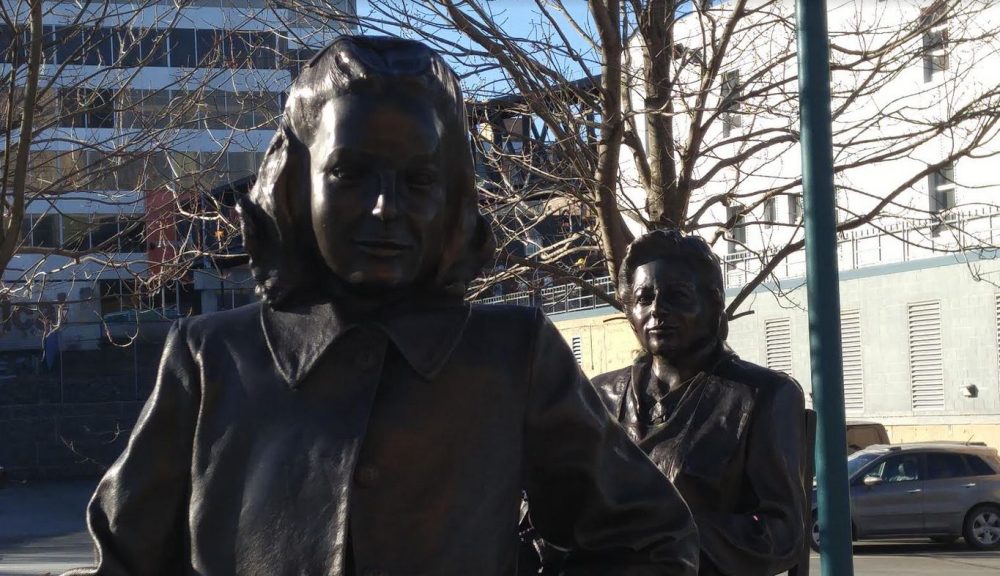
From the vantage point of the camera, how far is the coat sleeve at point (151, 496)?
1.79 m

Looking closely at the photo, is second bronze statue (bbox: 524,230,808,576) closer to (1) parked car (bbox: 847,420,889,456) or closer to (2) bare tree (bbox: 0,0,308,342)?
(2) bare tree (bbox: 0,0,308,342)

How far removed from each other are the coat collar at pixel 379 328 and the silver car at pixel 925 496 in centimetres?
1779

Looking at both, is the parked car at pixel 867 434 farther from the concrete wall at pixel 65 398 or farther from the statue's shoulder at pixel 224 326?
the statue's shoulder at pixel 224 326

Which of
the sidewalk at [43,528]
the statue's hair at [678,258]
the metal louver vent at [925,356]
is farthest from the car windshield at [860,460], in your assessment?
the statue's hair at [678,258]

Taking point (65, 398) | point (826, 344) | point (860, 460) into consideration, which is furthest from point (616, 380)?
point (65, 398)

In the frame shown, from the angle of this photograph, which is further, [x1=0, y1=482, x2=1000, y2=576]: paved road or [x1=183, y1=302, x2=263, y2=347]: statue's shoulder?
[x1=0, y1=482, x2=1000, y2=576]: paved road

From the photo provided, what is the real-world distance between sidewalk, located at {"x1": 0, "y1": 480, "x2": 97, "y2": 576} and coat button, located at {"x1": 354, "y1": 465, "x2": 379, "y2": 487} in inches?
500

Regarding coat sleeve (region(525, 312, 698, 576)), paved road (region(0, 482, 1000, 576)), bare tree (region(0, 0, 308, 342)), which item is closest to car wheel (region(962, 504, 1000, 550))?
paved road (region(0, 482, 1000, 576))

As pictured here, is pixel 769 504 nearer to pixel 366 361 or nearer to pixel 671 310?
pixel 671 310

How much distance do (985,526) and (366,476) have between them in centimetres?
1876

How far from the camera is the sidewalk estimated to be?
17500mm

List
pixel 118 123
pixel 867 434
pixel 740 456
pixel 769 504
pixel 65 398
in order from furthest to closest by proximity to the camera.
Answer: pixel 65 398, pixel 867 434, pixel 118 123, pixel 740 456, pixel 769 504

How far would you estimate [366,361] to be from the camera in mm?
1828

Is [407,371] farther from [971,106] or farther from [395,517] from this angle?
[971,106]
